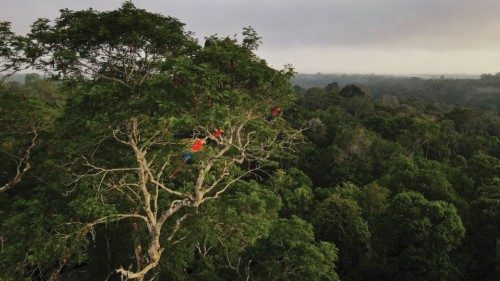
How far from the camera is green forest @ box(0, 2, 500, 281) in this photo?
12398 millimetres

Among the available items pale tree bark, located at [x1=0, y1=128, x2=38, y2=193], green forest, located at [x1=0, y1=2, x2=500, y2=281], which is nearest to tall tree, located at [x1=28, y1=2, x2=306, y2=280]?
green forest, located at [x1=0, y1=2, x2=500, y2=281]

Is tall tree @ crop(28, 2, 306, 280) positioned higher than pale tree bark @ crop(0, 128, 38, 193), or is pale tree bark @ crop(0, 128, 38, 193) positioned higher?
tall tree @ crop(28, 2, 306, 280)

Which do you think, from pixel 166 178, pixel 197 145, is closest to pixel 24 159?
pixel 166 178

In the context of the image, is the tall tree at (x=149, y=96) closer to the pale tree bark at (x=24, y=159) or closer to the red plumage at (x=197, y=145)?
the red plumage at (x=197, y=145)

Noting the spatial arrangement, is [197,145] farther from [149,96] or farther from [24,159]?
[24,159]

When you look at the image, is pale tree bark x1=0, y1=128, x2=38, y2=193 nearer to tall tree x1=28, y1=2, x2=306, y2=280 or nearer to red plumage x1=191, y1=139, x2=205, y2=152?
tall tree x1=28, y1=2, x2=306, y2=280

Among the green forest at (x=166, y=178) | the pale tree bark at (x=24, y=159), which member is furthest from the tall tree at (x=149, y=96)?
the pale tree bark at (x=24, y=159)

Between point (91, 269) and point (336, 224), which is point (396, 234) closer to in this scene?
point (336, 224)

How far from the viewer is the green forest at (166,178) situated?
12.4 metres

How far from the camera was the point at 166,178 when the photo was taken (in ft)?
56.3

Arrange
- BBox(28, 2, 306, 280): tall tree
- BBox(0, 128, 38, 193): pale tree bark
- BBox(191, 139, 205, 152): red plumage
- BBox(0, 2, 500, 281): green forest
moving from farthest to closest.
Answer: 1. BBox(0, 128, 38, 193): pale tree bark
2. BBox(191, 139, 205, 152): red plumage
3. BBox(0, 2, 500, 281): green forest
4. BBox(28, 2, 306, 280): tall tree

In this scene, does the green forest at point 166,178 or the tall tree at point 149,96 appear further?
the green forest at point 166,178

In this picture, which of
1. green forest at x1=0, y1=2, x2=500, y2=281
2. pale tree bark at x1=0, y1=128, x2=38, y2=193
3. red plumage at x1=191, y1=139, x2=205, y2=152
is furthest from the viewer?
pale tree bark at x1=0, y1=128, x2=38, y2=193

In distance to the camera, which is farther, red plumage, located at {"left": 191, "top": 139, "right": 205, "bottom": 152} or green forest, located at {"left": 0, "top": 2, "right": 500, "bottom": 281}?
red plumage, located at {"left": 191, "top": 139, "right": 205, "bottom": 152}
